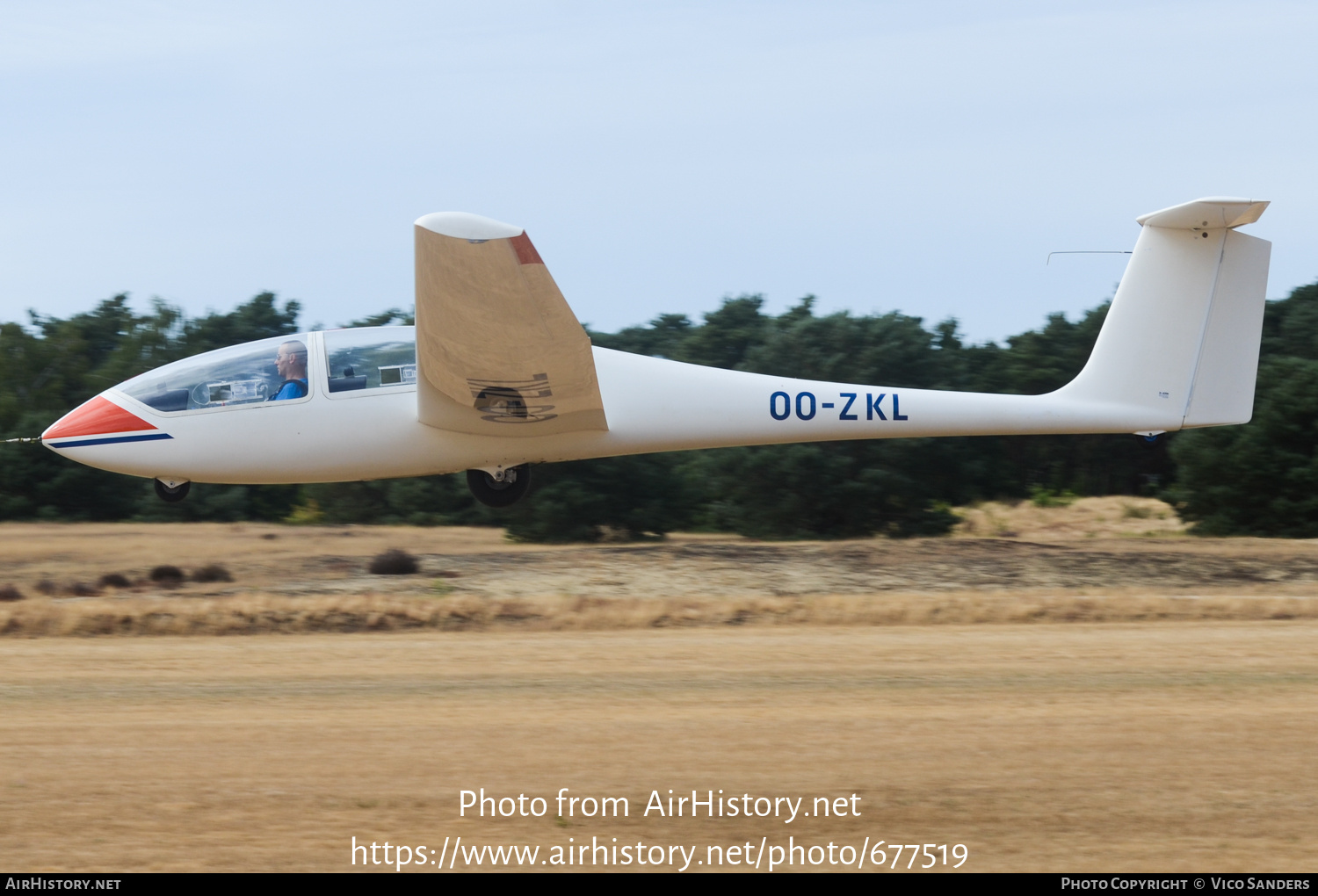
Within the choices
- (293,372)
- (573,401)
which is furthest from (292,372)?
(573,401)

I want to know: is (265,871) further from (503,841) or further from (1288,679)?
(1288,679)

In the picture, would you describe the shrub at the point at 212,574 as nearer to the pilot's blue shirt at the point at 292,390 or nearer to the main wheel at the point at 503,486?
the pilot's blue shirt at the point at 292,390

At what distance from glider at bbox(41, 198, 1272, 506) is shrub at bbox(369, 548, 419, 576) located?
1.01 m

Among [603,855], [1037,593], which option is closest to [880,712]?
[603,855]

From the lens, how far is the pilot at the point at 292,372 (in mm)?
14453

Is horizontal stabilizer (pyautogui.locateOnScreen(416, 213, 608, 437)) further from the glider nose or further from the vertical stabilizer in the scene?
the vertical stabilizer

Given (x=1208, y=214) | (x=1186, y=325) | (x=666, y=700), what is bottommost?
(x=666, y=700)

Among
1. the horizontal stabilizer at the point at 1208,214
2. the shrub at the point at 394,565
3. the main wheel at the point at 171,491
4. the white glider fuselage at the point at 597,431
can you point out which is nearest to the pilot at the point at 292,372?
the white glider fuselage at the point at 597,431

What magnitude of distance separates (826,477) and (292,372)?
12.5 m

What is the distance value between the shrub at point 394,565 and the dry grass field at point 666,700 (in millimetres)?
314

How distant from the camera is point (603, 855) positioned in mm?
6191

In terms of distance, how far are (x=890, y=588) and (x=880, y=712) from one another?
551cm

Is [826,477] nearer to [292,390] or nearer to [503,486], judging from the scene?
[503,486]

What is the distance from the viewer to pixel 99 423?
574 inches
